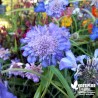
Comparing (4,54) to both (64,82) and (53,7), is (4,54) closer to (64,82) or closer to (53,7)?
(53,7)

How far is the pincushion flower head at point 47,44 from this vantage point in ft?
2.39

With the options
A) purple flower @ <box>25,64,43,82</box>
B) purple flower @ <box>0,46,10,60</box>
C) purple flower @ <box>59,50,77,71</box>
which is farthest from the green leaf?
purple flower @ <box>0,46,10,60</box>

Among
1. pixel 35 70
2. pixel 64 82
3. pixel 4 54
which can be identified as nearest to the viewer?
pixel 64 82

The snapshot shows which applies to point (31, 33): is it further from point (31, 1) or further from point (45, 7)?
point (31, 1)

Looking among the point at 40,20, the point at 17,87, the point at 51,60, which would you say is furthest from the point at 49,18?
the point at 51,60

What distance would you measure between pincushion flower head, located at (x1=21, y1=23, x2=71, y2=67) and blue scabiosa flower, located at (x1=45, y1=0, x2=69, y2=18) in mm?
206

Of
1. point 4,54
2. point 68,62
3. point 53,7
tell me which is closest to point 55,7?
point 53,7

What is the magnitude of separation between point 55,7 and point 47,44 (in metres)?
0.25

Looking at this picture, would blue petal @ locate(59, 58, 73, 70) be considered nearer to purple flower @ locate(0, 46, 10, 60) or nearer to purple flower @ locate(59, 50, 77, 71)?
purple flower @ locate(59, 50, 77, 71)

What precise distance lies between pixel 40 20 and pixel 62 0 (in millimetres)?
146

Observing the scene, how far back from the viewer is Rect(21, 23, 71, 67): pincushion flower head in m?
0.73

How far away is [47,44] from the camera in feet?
2.50

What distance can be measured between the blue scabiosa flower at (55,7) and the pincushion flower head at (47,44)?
21 centimetres

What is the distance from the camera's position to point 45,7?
3.30 ft
